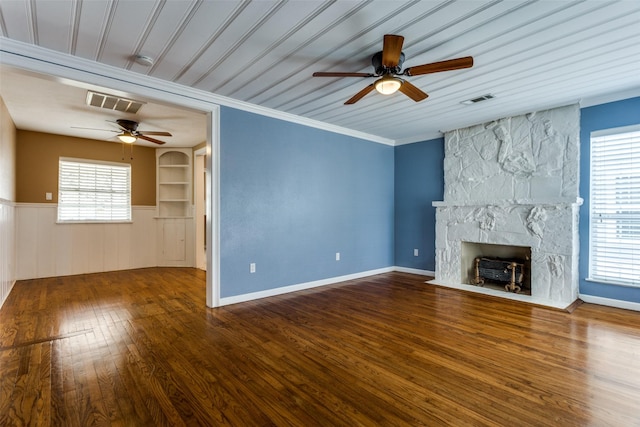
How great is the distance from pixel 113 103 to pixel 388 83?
3.55m

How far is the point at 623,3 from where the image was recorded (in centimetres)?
209

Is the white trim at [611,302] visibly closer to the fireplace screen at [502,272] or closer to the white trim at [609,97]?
the fireplace screen at [502,272]

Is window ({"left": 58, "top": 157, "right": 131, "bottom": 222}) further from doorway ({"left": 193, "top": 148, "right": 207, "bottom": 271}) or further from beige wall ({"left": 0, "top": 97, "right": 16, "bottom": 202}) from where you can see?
doorway ({"left": 193, "top": 148, "right": 207, "bottom": 271})

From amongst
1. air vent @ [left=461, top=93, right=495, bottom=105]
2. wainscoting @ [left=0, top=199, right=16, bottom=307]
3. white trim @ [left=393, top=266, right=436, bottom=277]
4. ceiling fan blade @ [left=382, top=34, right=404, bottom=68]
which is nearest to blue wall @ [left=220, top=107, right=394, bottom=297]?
white trim @ [left=393, top=266, right=436, bottom=277]

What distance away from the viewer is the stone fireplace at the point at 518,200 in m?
3.95

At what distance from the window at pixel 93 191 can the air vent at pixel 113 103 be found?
7.89 ft

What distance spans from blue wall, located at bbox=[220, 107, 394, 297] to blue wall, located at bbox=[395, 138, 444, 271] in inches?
8.7

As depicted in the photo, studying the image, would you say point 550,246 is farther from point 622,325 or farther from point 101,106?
point 101,106

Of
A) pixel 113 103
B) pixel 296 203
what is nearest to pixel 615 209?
pixel 296 203

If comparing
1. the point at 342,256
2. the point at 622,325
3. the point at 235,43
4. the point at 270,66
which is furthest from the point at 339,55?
the point at 622,325

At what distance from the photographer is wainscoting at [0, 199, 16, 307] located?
377 centimetres

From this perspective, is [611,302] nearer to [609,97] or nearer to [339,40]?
[609,97]

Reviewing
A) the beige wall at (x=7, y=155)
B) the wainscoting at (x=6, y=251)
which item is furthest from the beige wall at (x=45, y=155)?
the wainscoting at (x=6, y=251)

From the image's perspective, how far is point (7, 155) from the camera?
430 centimetres
